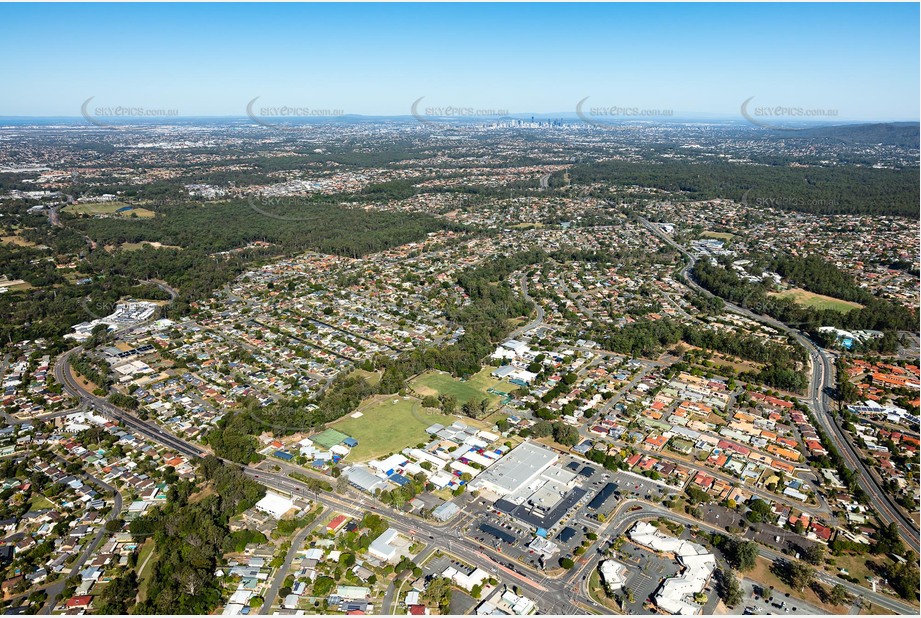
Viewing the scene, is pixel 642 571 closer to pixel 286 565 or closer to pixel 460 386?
pixel 286 565

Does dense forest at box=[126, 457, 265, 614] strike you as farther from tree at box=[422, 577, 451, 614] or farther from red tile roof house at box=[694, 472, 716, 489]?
red tile roof house at box=[694, 472, 716, 489]

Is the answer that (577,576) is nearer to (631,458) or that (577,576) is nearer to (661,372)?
(631,458)

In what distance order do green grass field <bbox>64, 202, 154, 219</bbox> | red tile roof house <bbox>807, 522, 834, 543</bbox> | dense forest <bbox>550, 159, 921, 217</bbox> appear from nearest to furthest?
red tile roof house <bbox>807, 522, 834, 543</bbox> → green grass field <bbox>64, 202, 154, 219</bbox> → dense forest <bbox>550, 159, 921, 217</bbox>

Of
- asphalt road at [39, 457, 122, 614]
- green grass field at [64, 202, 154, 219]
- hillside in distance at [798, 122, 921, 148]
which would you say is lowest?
asphalt road at [39, 457, 122, 614]

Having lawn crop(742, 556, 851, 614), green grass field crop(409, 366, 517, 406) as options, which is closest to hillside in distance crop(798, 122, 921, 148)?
green grass field crop(409, 366, 517, 406)

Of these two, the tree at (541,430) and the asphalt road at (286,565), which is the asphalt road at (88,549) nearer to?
the asphalt road at (286,565)

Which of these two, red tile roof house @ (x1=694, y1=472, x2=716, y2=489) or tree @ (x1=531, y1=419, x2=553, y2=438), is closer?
red tile roof house @ (x1=694, y1=472, x2=716, y2=489)

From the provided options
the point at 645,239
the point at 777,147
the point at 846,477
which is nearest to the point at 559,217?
the point at 645,239

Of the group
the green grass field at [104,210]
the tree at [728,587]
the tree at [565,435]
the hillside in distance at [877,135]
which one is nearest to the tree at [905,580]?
the tree at [728,587]

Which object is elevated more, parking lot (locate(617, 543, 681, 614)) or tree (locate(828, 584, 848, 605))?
tree (locate(828, 584, 848, 605))
